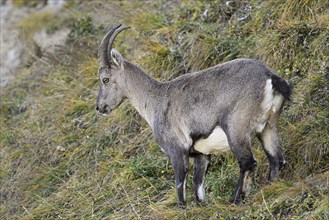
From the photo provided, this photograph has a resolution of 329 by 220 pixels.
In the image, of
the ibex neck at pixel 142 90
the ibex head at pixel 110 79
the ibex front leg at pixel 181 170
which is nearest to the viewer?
the ibex front leg at pixel 181 170

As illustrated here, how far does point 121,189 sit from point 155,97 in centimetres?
158

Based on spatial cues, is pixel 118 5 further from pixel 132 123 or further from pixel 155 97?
pixel 155 97

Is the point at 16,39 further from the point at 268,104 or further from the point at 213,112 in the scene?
the point at 268,104

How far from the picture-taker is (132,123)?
9789 mm

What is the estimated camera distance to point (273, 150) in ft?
22.2

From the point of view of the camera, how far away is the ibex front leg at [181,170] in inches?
271

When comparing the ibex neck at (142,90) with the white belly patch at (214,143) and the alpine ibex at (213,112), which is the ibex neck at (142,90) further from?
the white belly patch at (214,143)

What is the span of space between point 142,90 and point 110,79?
1.40ft

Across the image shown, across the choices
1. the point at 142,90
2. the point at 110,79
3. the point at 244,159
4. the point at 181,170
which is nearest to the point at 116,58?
the point at 110,79

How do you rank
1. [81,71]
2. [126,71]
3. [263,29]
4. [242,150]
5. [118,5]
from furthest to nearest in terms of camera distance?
[118,5], [81,71], [263,29], [126,71], [242,150]

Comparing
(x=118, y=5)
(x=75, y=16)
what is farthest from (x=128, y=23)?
(x=75, y=16)

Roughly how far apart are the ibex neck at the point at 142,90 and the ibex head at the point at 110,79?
0.30 ft

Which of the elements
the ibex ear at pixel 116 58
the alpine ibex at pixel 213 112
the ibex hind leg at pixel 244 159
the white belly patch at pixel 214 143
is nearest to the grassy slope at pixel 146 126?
the ibex hind leg at pixel 244 159

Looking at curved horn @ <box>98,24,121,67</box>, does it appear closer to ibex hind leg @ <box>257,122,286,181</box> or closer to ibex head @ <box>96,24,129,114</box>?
ibex head @ <box>96,24,129,114</box>
